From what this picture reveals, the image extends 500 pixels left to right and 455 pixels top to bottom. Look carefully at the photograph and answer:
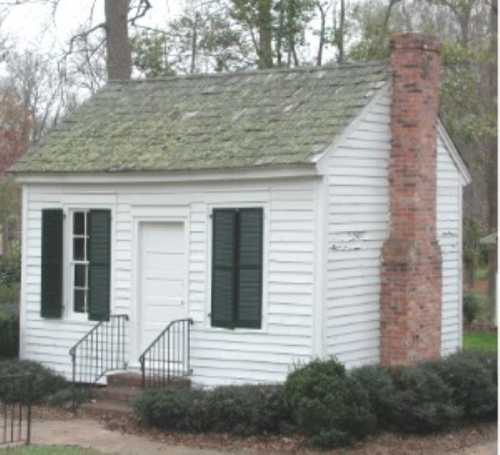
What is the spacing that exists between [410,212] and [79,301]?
4.97 m

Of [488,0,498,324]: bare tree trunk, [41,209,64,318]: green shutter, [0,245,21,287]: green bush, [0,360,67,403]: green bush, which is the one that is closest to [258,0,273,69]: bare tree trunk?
[488,0,498,324]: bare tree trunk

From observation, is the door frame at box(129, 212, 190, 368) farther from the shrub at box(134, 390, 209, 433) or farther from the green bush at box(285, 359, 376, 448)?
the green bush at box(285, 359, 376, 448)

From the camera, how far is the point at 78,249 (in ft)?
51.9

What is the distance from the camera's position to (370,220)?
47.7ft

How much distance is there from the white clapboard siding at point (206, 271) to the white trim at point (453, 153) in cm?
298

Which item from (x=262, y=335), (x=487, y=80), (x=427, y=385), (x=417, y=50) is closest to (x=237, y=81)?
(x=417, y=50)

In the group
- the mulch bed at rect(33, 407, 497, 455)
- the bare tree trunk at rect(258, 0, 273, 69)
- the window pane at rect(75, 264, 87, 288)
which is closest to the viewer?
the mulch bed at rect(33, 407, 497, 455)

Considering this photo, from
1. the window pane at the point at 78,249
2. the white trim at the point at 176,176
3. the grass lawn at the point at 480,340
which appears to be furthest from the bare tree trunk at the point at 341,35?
the window pane at the point at 78,249

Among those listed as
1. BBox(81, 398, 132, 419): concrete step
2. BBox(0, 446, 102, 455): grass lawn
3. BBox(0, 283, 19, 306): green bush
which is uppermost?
BBox(0, 283, 19, 306): green bush

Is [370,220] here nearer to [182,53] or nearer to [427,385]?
[427,385]

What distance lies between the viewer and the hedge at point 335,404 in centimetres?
1224

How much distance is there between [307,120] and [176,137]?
2088mm

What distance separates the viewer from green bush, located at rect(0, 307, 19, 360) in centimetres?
1706

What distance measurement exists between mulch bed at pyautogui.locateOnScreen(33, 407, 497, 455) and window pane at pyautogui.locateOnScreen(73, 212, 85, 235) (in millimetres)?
3348
